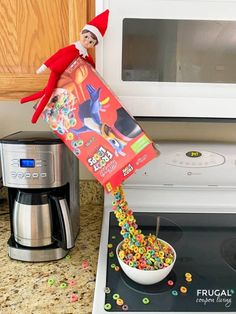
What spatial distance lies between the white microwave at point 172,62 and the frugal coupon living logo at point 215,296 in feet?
1.29

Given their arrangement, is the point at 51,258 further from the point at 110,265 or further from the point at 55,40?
the point at 55,40

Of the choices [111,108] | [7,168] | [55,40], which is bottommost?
[7,168]

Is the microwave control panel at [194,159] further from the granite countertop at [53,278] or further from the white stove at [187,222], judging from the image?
the granite countertop at [53,278]

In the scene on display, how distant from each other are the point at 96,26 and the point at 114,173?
326 millimetres

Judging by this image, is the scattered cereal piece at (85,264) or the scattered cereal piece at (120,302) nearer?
the scattered cereal piece at (120,302)

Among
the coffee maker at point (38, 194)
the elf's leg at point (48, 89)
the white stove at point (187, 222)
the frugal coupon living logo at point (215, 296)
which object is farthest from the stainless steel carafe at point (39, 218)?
the frugal coupon living logo at point (215, 296)

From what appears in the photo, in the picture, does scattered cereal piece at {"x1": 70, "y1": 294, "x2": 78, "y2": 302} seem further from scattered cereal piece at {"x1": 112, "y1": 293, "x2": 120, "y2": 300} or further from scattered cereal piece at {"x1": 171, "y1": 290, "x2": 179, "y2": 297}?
scattered cereal piece at {"x1": 171, "y1": 290, "x2": 179, "y2": 297}

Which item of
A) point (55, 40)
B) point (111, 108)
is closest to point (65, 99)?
point (111, 108)

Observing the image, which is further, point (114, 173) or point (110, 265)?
point (110, 265)

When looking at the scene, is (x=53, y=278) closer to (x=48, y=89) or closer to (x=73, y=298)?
(x=73, y=298)

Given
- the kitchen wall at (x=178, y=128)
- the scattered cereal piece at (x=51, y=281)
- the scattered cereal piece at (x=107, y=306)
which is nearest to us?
the scattered cereal piece at (x=107, y=306)

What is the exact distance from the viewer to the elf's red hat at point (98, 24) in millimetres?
634

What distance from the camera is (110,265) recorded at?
0.69 meters

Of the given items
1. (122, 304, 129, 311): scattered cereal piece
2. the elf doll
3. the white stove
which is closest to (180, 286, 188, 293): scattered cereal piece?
the white stove
